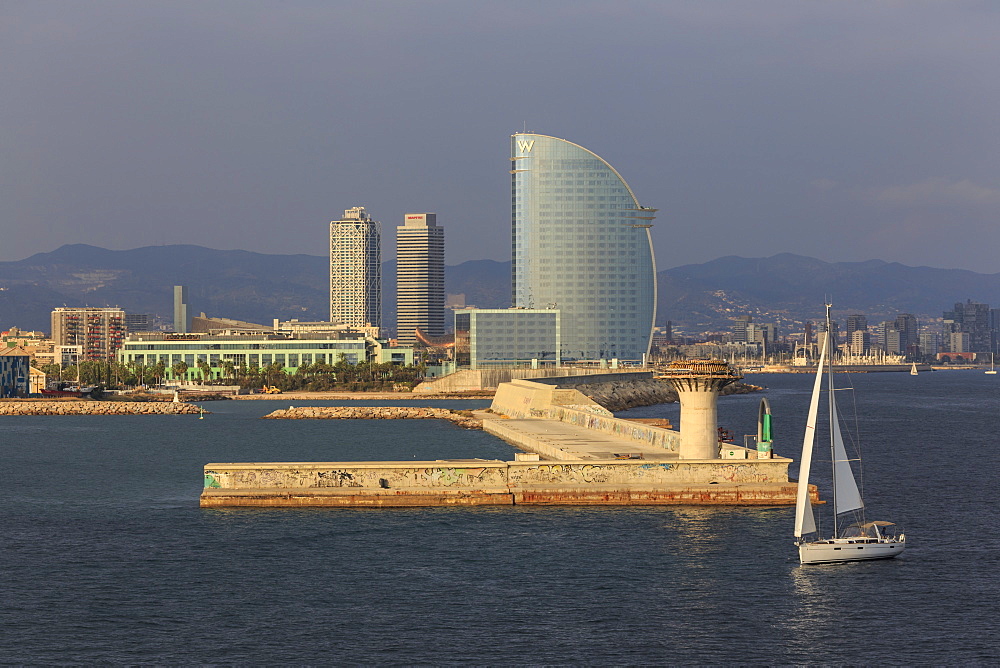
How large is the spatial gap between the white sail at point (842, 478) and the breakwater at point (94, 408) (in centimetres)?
13561

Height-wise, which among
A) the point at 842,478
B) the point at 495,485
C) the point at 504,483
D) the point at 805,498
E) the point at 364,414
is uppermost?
the point at 842,478

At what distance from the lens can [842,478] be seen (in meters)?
55.2

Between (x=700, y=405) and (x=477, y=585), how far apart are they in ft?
76.1

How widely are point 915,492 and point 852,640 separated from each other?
38.7m

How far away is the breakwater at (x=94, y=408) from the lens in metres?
178

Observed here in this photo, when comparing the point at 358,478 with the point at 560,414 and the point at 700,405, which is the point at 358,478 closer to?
the point at 700,405

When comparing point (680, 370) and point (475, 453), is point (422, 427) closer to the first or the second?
point (475, 453)

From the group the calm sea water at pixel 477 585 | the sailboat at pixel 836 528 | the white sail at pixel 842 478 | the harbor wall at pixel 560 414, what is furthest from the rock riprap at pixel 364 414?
the sailboat at pixel 836 528

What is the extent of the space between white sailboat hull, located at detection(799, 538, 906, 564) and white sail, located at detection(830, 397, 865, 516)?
1.67 meters

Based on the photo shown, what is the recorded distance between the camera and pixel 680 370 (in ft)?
225

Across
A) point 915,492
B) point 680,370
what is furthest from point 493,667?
point 915,492

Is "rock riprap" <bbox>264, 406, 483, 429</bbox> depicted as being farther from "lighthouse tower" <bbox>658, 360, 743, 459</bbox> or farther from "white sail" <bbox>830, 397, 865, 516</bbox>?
"white sail" <bbox>830, 397, 865, 516</bbox>

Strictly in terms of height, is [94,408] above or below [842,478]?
below

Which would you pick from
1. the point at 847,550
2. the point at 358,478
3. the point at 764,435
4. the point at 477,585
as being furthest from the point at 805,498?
the point at 358,478
